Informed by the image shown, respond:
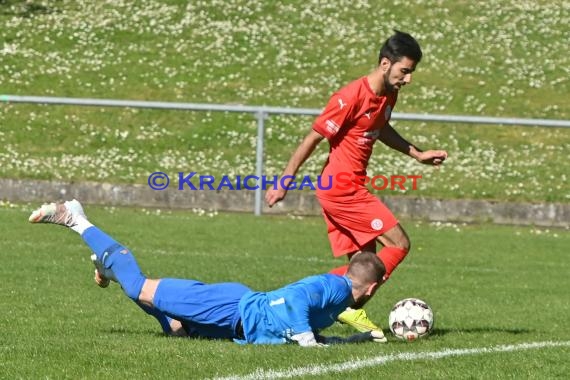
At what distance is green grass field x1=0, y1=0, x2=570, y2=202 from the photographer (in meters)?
21.2

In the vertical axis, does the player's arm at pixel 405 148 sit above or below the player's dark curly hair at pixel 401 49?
below

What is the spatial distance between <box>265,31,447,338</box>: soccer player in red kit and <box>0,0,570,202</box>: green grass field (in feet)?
34.9

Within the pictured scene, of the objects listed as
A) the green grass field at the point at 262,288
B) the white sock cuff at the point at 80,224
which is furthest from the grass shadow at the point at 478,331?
the white sock cuff at the point at 80,224

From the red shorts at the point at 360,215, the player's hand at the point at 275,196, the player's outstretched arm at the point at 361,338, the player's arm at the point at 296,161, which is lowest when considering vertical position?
the player's outstretched arm at the point at 361,338

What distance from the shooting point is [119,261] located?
856cm

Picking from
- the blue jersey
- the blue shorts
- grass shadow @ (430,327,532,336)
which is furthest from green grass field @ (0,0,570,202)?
the blue shorts

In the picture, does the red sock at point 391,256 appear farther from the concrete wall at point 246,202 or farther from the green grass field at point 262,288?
the concrete wall at point 246,202

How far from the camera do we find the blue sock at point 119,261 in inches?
330

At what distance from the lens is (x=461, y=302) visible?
38.7ft

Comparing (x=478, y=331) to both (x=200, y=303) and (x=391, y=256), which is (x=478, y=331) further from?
(x=200, y=303)

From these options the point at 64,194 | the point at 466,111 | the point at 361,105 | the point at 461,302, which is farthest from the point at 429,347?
the point at 466,111

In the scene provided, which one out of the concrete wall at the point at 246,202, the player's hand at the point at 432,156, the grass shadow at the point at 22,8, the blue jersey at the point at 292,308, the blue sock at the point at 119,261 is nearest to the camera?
the blue jersey at the point at 292,308

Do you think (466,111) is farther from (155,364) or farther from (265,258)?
(155,364)

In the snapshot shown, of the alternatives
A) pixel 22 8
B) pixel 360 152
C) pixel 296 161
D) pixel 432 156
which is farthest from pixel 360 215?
pixel 22 8
